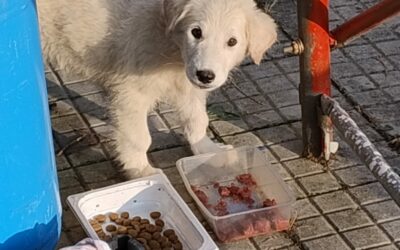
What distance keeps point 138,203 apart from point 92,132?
0.75 meters

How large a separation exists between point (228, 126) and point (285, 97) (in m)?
0.37

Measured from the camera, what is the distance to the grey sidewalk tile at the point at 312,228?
363 cm

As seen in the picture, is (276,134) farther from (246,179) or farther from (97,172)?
(97,172)

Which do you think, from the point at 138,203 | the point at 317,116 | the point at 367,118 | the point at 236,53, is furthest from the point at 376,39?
the point at 138,203

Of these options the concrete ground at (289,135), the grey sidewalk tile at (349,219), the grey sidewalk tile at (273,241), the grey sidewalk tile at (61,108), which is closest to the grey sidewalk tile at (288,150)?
the concrete ground at (289,135)

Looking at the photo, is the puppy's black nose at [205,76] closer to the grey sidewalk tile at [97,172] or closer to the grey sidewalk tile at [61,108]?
the grey sidewalk tile at [97,172]

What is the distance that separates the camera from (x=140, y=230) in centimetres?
353

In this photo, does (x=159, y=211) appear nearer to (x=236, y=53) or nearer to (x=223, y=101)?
(x=236, y=53)

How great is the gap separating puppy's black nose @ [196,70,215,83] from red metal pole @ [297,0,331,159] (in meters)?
0.59

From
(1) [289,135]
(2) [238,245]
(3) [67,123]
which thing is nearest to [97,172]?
(3) [67,123]

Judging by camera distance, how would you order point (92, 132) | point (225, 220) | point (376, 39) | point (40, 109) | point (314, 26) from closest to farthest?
point (40, 109) < point (225, 220) < point (314, 26) < point (92, 132) < point (376, 39)

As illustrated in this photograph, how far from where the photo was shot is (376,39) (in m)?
5.04

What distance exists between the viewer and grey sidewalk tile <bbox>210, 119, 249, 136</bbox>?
4.30 metres

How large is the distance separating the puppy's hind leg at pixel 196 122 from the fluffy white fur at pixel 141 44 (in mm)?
42
